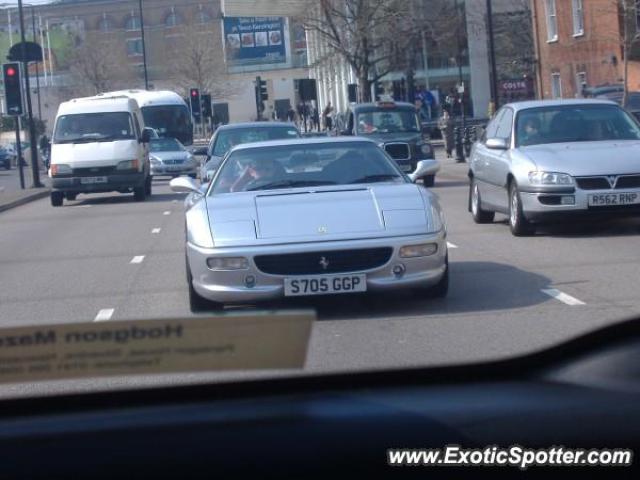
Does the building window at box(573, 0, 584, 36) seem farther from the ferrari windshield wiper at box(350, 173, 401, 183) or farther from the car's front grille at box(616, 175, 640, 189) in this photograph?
the ferrari windshield wiper at box(350, 173, 401, 183)

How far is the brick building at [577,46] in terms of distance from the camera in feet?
133

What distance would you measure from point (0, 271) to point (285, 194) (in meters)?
5.80

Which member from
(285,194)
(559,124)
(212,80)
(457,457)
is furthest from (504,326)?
(212,80)

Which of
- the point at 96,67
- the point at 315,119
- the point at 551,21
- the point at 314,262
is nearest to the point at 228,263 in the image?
the point at 314,262

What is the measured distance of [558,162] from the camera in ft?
43.0

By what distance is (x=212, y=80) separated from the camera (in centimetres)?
8394

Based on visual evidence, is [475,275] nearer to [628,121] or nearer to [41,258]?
[628,121]

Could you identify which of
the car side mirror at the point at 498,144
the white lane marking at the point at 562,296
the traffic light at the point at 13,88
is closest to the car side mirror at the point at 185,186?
the white lane marking at the point at 562,296

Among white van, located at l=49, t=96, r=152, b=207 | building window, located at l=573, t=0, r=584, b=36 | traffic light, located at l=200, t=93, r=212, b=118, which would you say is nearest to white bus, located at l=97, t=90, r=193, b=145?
traffic light, located at l=200, t=93, r=212, b=118

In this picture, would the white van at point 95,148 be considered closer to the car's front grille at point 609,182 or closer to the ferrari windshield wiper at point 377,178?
the car's front grille at point 609,182

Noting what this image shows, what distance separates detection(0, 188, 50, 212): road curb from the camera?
89.8 feet

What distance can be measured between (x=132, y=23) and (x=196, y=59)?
9972mm

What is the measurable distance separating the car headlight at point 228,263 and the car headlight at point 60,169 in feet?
59.1

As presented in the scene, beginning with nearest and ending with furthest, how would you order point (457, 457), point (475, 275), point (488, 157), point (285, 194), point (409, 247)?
point (457, 457), point (409, 247), point (285, 194), point (475, 275), point (488, 157)
